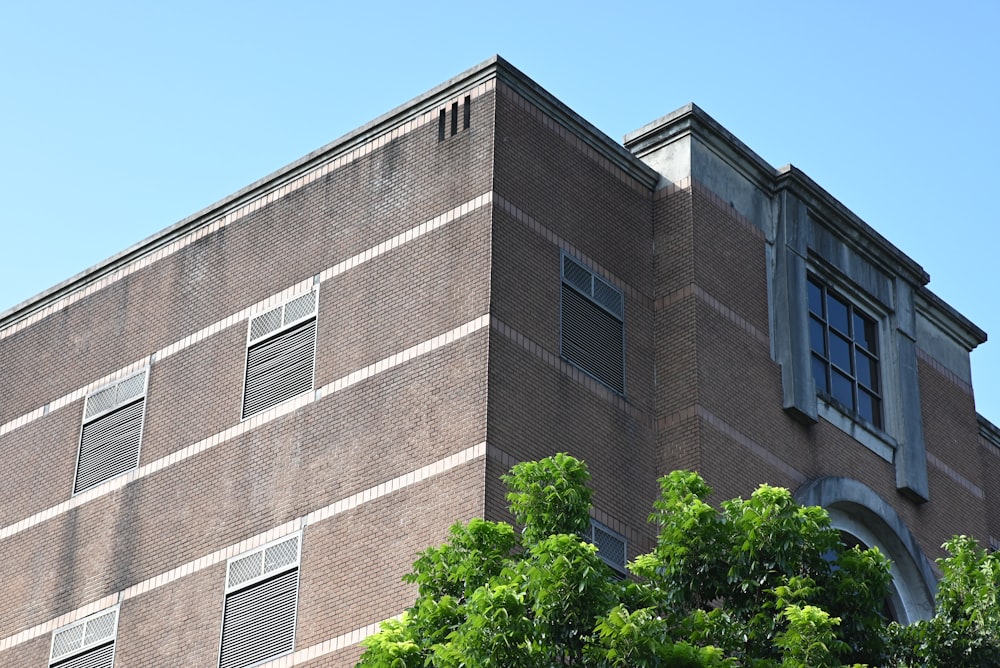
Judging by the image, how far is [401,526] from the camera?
25.5 meters

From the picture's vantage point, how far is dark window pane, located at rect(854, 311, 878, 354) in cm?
3136

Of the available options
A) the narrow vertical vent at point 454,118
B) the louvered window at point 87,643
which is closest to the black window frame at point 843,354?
the narrow vertical vent at point 454,118

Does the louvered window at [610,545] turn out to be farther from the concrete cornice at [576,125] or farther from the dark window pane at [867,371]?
the dark window pane at [867,371]

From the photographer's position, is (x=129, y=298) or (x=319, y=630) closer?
(x=319, y=630)

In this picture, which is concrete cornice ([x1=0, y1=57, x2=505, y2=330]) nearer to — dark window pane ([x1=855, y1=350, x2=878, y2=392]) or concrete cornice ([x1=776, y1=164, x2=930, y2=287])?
concrete cornice ([x1=776, y1=164, x2=930, y2=287])

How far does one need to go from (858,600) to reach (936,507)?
40.2ft

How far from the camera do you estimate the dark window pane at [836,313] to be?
30844 millimetres

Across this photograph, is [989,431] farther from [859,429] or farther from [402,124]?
[402,124]

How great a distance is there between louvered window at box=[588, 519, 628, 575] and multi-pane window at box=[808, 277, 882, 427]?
5139 mm

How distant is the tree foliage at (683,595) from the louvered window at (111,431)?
10.8 metres

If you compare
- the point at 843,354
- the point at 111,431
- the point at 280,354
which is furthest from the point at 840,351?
the point at 111,431

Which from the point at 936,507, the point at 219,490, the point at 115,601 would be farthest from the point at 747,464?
the point at 115,601

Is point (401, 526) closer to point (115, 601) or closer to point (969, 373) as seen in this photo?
point (115, 601)

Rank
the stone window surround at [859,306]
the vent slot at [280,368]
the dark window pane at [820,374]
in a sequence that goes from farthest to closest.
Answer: the dark window pane at [820,374], the stone window surround at [859,306], the vent slot at [280,368]
